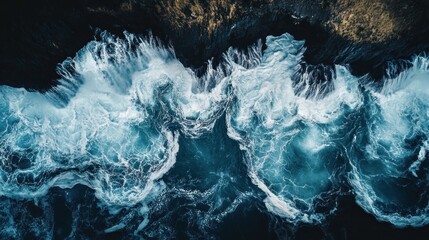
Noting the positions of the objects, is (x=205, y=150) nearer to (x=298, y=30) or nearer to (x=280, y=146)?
(x=280, y=146)

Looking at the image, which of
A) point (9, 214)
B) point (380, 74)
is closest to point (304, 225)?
point (380, 74)

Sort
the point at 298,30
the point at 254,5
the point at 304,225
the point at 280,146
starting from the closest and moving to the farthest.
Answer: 1. the point at 254,5
2. the point at 298,30
3. the point at 304,225
4. the point at 280,146

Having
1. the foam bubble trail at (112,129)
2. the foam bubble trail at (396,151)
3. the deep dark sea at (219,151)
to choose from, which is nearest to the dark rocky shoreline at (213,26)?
the deep dark sea at (219,151)

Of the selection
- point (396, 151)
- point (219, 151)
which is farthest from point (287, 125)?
point (396, 151)

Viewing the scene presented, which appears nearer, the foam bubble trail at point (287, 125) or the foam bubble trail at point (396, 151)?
the foam bubble trail at point (396, 151)

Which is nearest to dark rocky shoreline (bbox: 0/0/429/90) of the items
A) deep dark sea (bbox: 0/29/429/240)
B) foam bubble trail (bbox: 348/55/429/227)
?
deep dark sea (bbox: 0/29/429/240)

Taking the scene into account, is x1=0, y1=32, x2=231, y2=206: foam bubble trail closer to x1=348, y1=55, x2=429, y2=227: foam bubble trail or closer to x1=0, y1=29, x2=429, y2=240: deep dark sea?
x1=0, y1=29, x2=429, y2=240: deep dark sea

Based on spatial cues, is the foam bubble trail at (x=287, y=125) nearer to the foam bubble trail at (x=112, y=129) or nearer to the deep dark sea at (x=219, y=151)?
the deep dark sea at (x=219, y=151)
